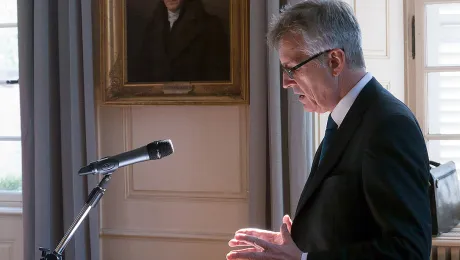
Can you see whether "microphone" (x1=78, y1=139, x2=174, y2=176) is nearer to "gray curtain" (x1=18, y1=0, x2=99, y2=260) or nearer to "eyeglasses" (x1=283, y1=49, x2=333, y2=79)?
"eyeglasses" (x1=283, y1=49, x2=333, y2=79)

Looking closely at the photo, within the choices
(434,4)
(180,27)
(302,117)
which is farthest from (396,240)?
(434,4)

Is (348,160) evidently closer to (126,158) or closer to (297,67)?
(297,67)

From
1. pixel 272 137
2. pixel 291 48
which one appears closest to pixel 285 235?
pixel 291 48

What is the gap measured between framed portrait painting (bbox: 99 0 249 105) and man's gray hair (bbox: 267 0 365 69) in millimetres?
1195

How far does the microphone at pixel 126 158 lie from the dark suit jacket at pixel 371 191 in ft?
1.48

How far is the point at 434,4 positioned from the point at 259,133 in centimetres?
111

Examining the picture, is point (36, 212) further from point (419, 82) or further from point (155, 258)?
point (419, 82)

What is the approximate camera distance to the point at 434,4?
2.97 metres

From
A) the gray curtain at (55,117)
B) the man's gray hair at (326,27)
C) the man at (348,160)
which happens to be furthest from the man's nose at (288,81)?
the gray curtain at (55,117)

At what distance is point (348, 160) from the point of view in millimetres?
1407

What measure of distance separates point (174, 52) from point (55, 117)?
67 cm

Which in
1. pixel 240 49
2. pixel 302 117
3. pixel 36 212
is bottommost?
pixel 36 212

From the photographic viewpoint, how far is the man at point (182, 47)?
277 centimetres

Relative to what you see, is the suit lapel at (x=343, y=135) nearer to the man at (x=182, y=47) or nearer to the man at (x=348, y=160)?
the man at (x=348, y=160)
